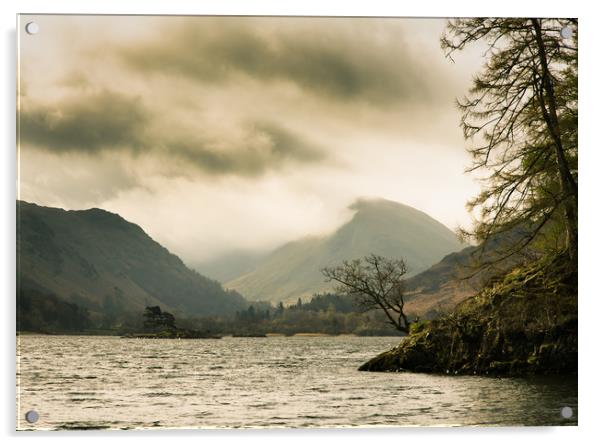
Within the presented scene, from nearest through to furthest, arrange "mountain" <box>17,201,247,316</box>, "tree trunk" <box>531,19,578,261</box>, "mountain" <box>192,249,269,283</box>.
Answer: "mountain" <box>17,201,247,316</box> → "mountain" <box>192,249,269,283</box> → "tree trunk" <box>531,19,578,261</box>

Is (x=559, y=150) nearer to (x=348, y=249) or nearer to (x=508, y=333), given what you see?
(x=508, y=333)

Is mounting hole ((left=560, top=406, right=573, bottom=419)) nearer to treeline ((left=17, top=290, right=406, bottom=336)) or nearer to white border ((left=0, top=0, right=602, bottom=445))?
white border ((left=0, top=0, right=602, bottom=445))

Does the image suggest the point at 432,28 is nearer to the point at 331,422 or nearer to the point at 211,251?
the point at 211,251

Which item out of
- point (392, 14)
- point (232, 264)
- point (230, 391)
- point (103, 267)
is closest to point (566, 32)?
point (392, 14)

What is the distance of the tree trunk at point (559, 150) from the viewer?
33.4 ft

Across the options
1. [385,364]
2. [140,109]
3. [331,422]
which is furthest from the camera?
[385,364]

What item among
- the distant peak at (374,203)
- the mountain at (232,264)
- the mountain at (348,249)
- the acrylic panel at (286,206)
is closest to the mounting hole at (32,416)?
the acrylic panel at (286,206)

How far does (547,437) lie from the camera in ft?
31.0

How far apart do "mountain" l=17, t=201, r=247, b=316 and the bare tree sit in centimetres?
138

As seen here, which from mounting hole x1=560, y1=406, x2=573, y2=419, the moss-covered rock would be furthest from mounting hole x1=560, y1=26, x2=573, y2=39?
mounting hole x1=560, y1=406, x2=573, y2=419

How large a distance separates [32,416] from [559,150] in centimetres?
737

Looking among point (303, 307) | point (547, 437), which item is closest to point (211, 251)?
point (303, 307)

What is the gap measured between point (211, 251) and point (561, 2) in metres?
5.53

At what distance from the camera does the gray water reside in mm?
9078
